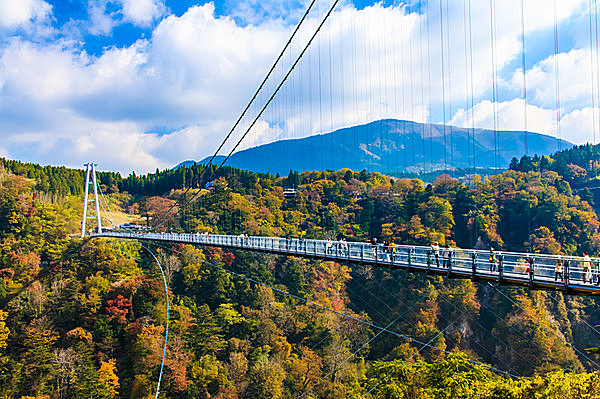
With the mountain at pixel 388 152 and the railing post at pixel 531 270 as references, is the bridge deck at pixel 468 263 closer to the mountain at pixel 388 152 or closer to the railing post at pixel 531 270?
the railing post at pixel 531 270

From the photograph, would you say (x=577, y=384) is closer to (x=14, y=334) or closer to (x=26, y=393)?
(x=26, y=393)

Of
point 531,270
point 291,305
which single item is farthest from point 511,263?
point 291,305

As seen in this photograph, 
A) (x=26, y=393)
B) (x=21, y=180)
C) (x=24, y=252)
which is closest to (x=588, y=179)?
(x=26, y=393)

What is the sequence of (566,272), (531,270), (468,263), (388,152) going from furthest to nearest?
(388,152) → (468,263) → (531,270) → (566,272)

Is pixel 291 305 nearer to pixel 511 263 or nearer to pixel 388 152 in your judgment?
pixel 511 263

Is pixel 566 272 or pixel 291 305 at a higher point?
pixel 566 272

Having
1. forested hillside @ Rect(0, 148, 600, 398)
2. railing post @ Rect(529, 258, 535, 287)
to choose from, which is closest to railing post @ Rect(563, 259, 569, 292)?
railing post @ Rect(529, 258, 535, 287)

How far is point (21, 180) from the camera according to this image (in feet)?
188

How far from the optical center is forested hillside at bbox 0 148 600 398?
3294cm

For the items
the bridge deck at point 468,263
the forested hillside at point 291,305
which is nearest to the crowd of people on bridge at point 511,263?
the bridge deck at point 468,263

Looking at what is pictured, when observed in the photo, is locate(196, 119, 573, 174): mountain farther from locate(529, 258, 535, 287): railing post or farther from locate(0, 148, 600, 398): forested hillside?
locate(529, 258, 535, 287): railing post

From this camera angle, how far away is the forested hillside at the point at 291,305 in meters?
32.9

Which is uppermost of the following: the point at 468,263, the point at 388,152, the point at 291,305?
the point at 388,152

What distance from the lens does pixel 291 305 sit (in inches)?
Result: 1639
